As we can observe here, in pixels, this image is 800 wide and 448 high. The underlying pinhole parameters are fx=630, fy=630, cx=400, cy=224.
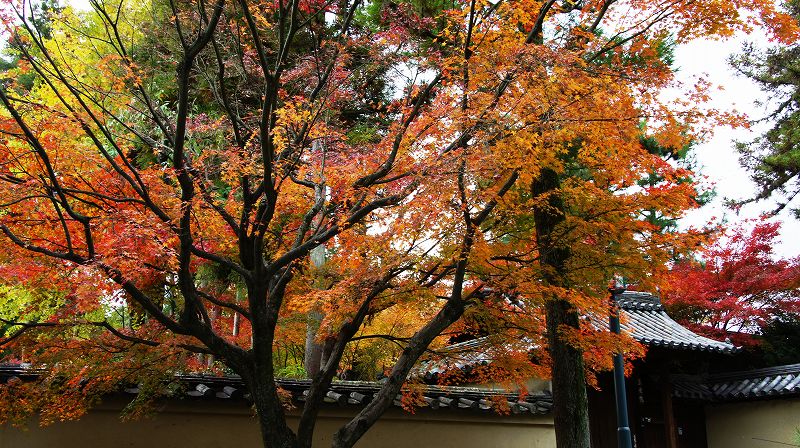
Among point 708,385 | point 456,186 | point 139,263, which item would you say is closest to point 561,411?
point 456,186

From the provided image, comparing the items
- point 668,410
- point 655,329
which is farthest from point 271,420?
point 655,329

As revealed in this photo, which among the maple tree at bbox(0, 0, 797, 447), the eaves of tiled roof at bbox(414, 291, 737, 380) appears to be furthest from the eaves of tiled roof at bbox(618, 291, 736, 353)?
the maple tree at bbox(0, 0, 797, 447)

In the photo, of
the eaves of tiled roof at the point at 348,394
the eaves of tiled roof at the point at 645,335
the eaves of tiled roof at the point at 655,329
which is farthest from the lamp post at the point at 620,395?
the eaves of tiled roof at the point at 655,329

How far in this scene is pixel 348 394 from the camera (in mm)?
10945

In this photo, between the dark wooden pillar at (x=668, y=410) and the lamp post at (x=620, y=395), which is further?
the dark wooden pillar at (x=668, y=410)

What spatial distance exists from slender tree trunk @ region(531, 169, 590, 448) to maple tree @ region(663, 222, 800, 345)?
10.9 meters

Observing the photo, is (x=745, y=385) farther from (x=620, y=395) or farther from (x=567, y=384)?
(x=567, y=384)

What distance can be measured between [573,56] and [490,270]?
3.42 metres

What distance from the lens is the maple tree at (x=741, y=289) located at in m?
19.3

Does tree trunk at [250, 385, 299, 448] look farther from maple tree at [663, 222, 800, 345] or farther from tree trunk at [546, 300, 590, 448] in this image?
maple tree at [663, 222, 800, 345]

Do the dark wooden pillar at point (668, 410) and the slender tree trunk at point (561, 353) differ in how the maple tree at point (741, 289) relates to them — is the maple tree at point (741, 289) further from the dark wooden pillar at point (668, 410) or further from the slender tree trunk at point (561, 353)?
the slender tree trunk at point (561, 353)

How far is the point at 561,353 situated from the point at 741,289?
13.0 metres

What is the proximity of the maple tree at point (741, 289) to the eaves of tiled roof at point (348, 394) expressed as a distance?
27.6ft

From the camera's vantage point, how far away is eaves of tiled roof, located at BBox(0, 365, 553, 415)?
9832mm
